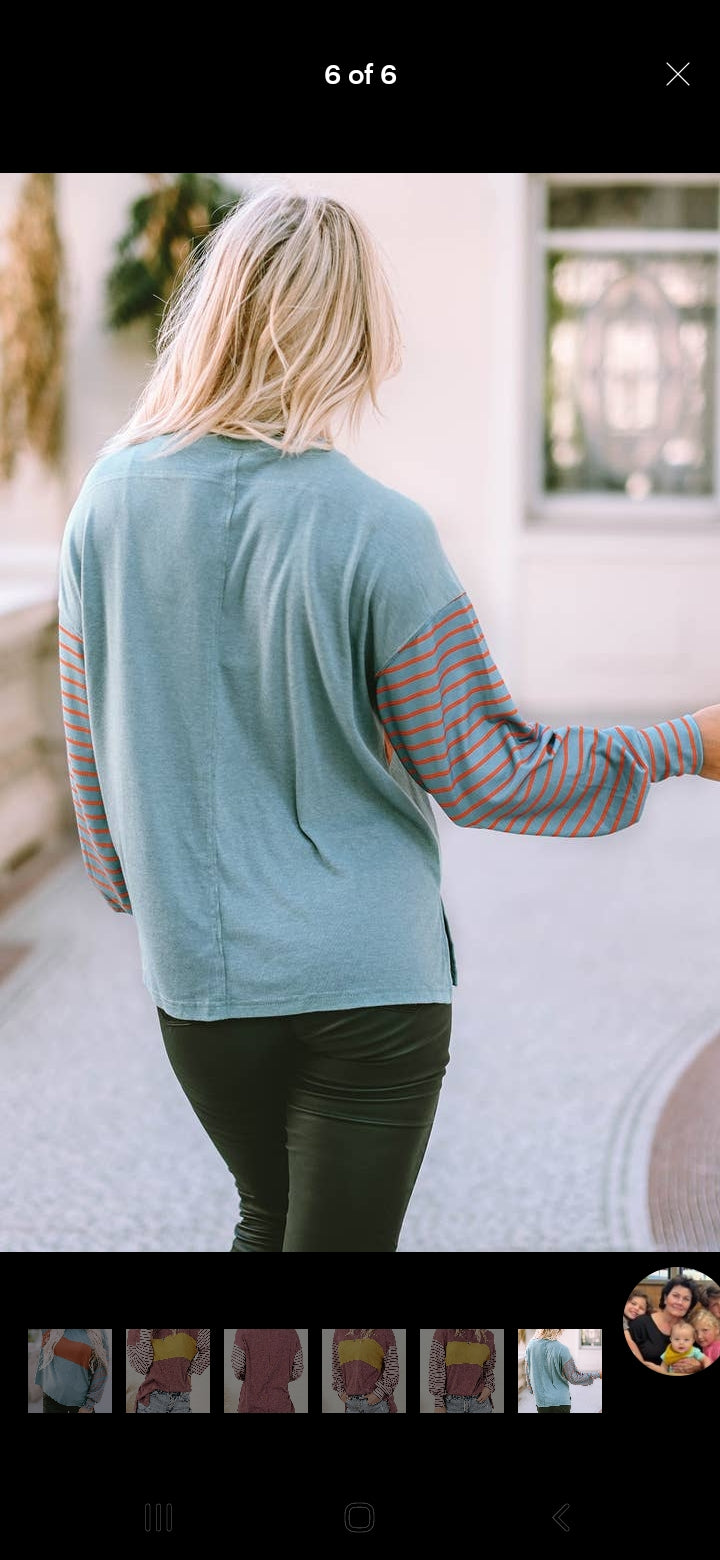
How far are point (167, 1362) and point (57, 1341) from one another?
9cm

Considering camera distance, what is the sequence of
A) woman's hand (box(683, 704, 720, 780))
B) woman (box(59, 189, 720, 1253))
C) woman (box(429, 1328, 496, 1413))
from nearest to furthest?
woman (box(429, 1328, 496, 1413)), woman (box(59, 189, 720, 1253)), woman's hand (box(683, 704, 720, 780))

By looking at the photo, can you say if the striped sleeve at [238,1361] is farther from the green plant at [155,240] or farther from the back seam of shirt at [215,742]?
the green plant at [155,240]

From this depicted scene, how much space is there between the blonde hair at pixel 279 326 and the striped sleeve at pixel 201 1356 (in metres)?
0.68

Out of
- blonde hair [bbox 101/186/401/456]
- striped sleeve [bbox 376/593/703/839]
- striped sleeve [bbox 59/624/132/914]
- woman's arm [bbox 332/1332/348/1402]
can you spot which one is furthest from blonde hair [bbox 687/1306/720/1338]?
blonde hair [bbox 101/186/401/456]

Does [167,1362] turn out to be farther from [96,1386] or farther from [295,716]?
[295,716]

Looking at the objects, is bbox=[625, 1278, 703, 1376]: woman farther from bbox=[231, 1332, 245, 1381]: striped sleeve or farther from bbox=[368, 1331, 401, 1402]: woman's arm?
bbox=[231, 1332, 245, 1381]: striped sleeve

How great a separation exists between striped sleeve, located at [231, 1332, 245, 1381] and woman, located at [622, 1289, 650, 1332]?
0.28 meters

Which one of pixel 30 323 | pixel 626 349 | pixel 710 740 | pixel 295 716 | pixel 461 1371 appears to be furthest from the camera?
pixel 626 349

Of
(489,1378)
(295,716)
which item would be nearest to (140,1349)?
(489,1378)

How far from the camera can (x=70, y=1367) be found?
1.21 meters

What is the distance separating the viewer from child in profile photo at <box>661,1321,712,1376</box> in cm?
122

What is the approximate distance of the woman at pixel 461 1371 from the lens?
1.17 metres

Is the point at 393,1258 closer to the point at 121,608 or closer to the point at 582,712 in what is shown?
the point at 121,608

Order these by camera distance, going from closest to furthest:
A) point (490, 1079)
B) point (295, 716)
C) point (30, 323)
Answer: point (295, 716) < point (490, 1079) < point (30, 323)
